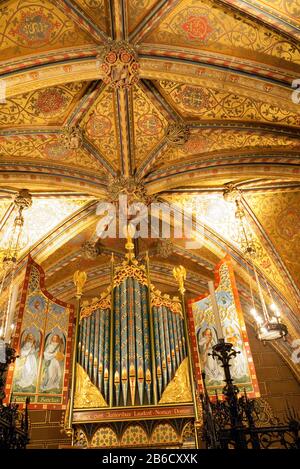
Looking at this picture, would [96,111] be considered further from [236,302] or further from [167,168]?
[236,302]

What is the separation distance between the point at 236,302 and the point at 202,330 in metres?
0.78

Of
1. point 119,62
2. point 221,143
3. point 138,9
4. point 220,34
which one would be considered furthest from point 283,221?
point 138,9

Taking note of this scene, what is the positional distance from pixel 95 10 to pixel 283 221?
5481 millimetres

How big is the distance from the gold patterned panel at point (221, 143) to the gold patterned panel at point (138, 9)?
2.23 meters

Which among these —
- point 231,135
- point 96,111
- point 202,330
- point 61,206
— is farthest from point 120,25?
point 202,330

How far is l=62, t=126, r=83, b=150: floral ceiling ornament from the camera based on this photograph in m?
7.16

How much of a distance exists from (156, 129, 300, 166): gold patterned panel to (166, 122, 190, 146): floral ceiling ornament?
0.17 metres

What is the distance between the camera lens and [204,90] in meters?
6.59

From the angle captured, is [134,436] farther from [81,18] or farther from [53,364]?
[81,18]

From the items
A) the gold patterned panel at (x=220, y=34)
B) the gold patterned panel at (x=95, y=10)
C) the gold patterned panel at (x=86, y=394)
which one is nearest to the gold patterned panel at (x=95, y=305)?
the gold patterned panel at (x=86, y=394)

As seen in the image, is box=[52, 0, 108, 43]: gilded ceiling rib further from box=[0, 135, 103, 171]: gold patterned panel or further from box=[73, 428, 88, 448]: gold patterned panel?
box=[73, 428, 88, 448]: gold patterned panel

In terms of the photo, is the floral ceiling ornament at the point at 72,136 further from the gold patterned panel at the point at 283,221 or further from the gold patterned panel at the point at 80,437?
the gold patterned panel at the point at 80,437

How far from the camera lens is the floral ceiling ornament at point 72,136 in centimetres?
716

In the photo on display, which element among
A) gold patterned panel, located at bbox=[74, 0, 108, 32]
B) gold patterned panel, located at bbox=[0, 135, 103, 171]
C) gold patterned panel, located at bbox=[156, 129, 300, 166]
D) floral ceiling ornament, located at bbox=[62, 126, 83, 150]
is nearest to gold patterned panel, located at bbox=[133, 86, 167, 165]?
gold patterned panel, located at bbox=[156, 129, 300, 166]
